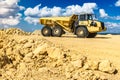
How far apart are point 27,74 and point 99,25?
14.6 metres

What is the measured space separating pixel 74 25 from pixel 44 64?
1330cm

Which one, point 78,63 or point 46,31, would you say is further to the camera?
point 46,31

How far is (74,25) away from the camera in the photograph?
23.5m

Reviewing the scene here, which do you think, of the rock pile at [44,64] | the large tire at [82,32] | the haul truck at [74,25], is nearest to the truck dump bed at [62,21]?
the haul truck at [74,25]

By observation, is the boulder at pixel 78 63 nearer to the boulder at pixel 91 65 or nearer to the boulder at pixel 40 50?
the boulder at pixel 91 65

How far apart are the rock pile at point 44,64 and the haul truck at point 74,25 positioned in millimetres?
10302

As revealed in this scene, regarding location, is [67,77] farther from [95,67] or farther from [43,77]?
[95,67]

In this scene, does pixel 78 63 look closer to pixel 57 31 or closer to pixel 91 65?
pixel 91 65

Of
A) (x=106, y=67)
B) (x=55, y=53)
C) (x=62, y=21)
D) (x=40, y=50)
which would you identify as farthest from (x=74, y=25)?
(x=106, y=67)

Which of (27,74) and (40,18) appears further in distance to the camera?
(40,18)

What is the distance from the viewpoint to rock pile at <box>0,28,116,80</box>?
29.0 ft

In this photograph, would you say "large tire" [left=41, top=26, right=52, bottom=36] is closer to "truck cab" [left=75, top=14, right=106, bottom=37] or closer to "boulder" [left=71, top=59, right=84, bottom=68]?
"truck cab" [left=75, top=14, right=106, bottom=37]

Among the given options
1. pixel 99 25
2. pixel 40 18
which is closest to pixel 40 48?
pixel 99 25

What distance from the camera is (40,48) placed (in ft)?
37.8
